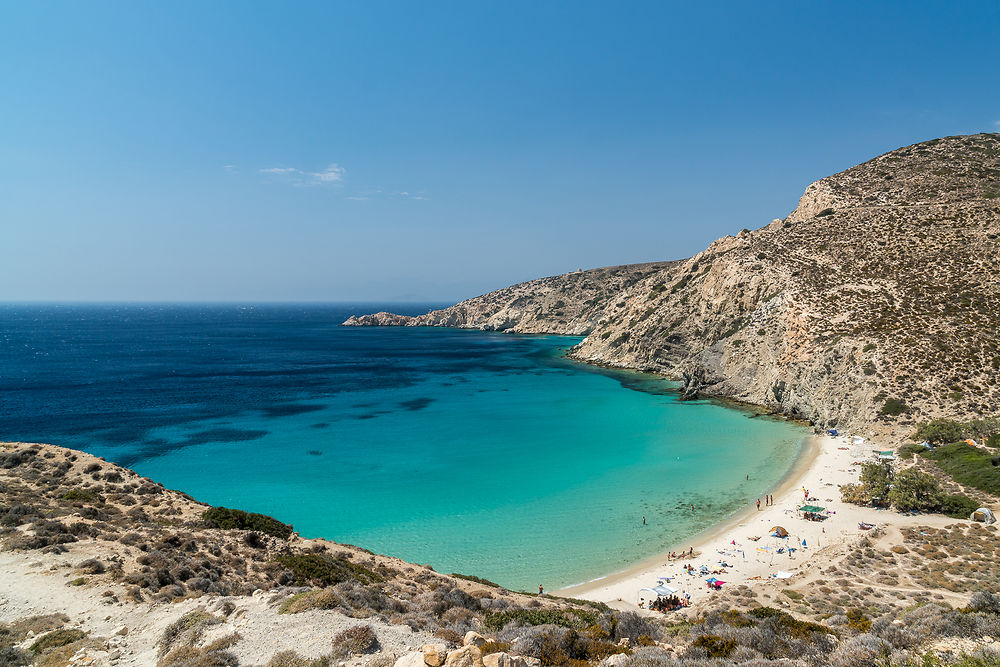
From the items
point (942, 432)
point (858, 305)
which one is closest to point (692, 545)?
point (942, 432)

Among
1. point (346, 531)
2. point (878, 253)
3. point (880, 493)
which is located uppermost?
point (878, 253)

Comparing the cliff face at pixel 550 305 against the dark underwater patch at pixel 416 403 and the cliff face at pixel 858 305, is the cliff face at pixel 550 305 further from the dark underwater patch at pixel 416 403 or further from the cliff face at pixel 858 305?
the dark underwater patch at pixel 416 403

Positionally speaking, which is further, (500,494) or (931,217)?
(931,217)

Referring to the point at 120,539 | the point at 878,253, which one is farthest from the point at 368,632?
the point at 878,253

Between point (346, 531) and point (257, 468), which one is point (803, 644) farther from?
point (257, 468)

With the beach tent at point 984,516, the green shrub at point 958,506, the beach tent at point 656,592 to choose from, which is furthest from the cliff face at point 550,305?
the beach tent at point 656,592

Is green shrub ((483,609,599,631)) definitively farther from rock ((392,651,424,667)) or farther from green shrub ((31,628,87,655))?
green shrub ((31,628,87,655))
